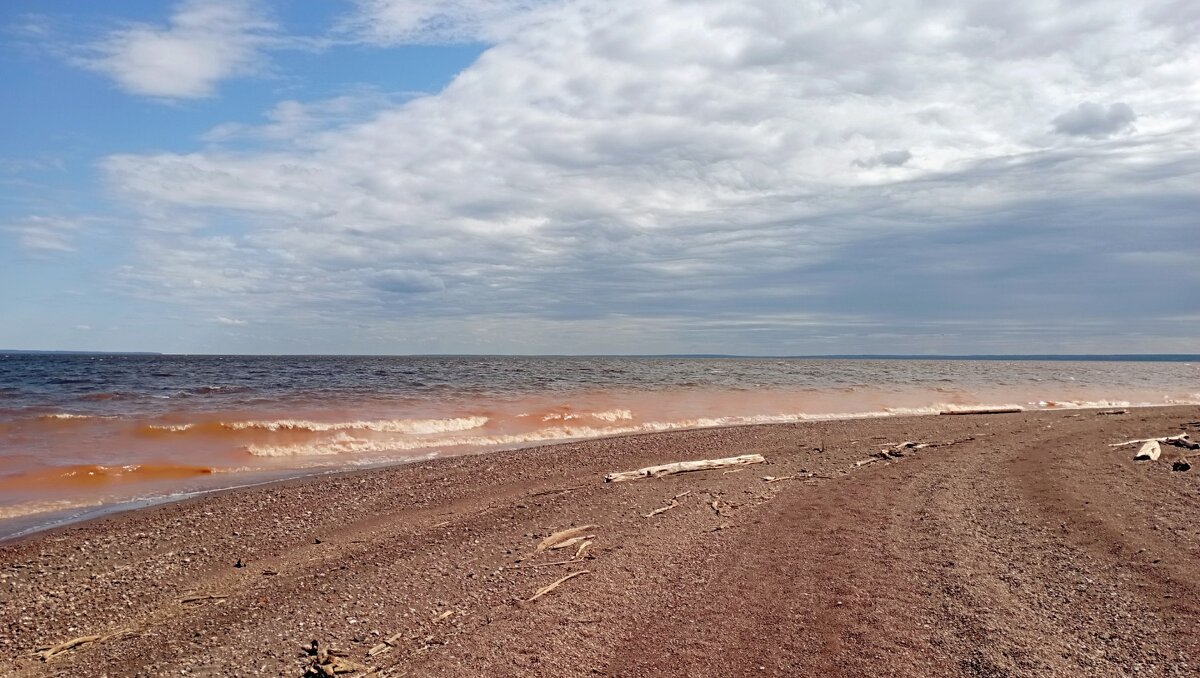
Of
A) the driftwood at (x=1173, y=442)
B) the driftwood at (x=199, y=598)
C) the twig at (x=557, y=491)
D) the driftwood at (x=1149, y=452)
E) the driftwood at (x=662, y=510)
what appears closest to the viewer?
the driftwood at (x=199, y=598)

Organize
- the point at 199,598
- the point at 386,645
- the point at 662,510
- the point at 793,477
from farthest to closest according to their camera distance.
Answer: the point at 793,477
the point at 662,510
the point at 199,598
the point at 386,645

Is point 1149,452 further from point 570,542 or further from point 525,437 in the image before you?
point 525,437

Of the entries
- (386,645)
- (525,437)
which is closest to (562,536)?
(386,645)

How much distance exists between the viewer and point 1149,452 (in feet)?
48.9

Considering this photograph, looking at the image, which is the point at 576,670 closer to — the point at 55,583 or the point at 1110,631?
the point at 1110,631

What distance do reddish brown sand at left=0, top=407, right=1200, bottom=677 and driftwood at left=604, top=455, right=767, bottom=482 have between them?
0.93 feet

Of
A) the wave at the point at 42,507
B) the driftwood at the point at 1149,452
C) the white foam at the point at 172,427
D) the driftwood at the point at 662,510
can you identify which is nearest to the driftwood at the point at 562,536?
the driftwood at the point at 662,510

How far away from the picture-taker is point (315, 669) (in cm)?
518

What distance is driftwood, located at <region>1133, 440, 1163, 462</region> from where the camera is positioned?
14617mm

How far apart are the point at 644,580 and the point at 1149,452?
43.8ft

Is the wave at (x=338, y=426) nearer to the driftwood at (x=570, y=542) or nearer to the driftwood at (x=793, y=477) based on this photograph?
the driftwood at (x=793, y=477)

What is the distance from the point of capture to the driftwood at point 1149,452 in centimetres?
1462

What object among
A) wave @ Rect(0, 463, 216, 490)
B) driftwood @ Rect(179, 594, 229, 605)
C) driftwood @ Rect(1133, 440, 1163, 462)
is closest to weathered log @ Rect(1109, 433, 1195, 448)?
driftwood @ Rect(1133, 440, 1163, 462)

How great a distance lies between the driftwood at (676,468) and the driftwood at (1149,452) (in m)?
7.69
